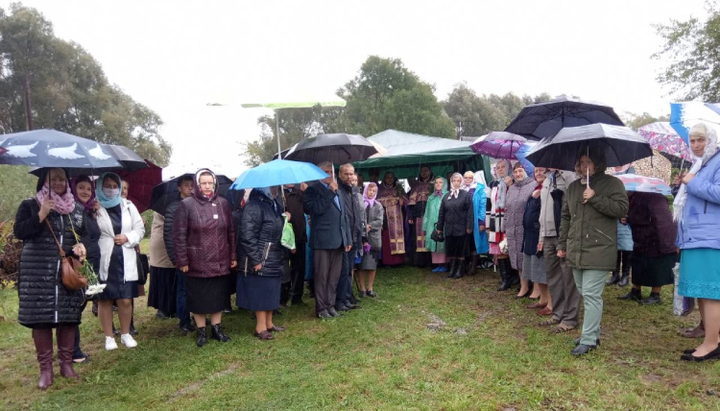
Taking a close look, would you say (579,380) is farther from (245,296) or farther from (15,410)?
(15,410)

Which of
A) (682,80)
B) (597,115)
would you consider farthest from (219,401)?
(682,80)

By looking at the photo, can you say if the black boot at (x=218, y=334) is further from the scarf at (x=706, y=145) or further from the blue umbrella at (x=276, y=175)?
the scarf at (x=706, y=145)

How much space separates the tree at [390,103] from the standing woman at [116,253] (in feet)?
99.0

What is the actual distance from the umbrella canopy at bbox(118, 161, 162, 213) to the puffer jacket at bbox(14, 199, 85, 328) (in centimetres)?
176

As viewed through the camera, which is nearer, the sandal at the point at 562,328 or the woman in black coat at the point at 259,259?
the sandal at the point at 562,328

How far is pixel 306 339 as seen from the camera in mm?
5031

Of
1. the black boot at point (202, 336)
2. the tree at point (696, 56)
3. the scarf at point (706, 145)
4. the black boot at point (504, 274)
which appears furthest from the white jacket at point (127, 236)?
the tree at point (696, 56)

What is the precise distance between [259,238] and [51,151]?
2.18m

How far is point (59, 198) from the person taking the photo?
3912 mm

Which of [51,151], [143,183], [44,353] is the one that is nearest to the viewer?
[51,151]

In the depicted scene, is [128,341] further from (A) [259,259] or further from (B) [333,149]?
(B) [333,149]

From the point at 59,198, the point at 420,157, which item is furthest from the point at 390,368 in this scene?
the point at 420,157

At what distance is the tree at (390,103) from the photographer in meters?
35.2

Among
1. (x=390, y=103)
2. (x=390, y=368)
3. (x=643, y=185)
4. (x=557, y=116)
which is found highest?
(x=390, y=103)
